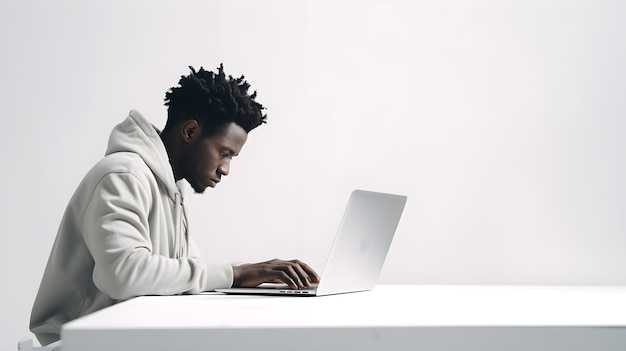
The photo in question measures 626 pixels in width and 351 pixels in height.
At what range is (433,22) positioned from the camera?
12.6ft

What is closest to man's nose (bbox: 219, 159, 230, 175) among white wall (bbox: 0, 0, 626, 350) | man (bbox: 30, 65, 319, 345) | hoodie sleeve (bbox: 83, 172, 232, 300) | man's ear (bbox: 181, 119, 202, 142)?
man (bbox: 30, 65, 319, 345)

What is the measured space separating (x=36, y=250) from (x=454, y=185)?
6.85 ft

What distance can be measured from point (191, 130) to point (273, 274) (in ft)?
1.86

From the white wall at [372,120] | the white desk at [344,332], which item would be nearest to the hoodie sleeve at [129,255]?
the white desk at [344,332]

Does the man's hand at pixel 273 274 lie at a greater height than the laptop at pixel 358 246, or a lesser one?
lesser

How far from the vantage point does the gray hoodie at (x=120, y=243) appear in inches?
60.6

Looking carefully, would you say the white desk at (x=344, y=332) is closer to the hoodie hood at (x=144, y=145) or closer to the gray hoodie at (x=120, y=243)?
the gray hoodie at (x=120, y=243)

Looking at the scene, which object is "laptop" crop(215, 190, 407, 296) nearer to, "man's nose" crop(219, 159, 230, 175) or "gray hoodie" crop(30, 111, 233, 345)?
"gray hoodie" crop(30, 111, 233, 345)

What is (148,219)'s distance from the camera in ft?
5.95

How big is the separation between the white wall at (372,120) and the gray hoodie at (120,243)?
1.82 metres

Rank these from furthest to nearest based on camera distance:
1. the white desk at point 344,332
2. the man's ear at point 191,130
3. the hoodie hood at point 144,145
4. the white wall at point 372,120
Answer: the white wall at point 372,120
the man's ear at point 191,130
the hoodie hood at point 144,145
the white desk at point 344,332

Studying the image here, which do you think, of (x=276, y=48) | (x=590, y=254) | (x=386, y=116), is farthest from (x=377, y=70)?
(x=590, y=254)

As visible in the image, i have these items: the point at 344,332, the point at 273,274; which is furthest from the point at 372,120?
the point at 344,332

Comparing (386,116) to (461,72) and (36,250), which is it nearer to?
(461,72)
